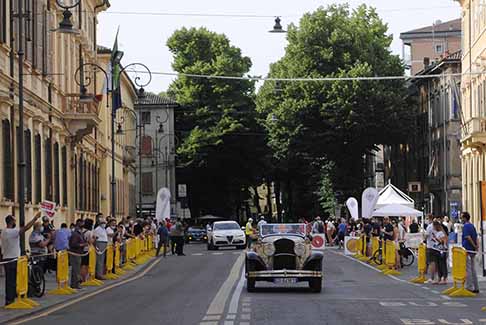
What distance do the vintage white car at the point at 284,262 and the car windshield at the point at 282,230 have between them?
0.68m

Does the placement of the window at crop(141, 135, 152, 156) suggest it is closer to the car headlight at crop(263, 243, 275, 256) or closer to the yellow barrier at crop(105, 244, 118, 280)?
the yellow barrier at crop(105, 244, 118, 280)

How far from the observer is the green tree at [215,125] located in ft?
299

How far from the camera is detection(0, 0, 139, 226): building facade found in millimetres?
35688

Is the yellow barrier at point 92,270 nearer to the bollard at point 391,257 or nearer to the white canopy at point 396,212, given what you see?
the bollard at point 391,257

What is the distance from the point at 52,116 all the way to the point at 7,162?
1016 cm

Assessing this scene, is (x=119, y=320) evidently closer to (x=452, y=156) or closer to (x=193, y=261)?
(x=193, y=261)

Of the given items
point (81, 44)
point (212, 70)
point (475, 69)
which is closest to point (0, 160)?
point (81, 44)

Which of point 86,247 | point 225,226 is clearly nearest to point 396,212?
point 225,226

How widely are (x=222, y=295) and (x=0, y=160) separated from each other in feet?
37.2

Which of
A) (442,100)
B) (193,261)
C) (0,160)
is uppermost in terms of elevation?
(442,100)

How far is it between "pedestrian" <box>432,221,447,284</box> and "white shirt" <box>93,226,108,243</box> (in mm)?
9489

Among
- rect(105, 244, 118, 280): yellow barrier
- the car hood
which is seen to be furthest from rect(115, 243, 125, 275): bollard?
the car hood

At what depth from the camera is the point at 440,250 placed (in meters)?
30.5

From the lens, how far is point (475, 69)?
61.5 m
